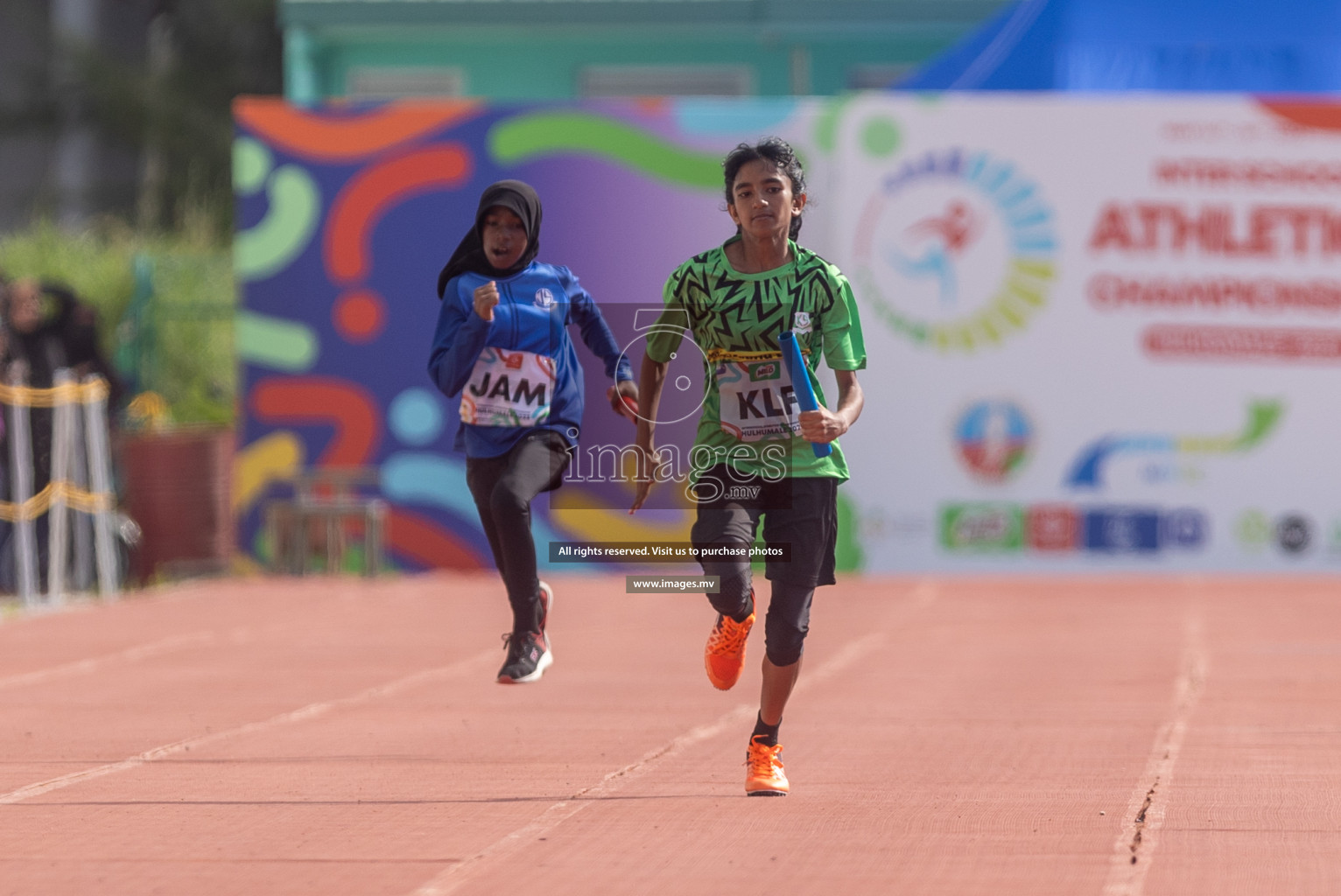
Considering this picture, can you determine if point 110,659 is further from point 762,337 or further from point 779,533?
point 762,337

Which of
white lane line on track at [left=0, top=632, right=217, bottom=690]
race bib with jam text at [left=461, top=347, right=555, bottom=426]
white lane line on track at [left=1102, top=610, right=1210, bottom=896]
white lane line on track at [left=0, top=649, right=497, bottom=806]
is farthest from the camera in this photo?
white lane line on track at [left=0, top=632, right=217, bottom=690]

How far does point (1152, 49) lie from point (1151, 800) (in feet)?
40.0

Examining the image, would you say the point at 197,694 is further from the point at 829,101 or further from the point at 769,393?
the point at 829,101

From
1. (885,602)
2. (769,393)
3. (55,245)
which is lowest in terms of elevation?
(885,602)

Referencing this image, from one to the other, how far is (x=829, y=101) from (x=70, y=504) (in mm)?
6695

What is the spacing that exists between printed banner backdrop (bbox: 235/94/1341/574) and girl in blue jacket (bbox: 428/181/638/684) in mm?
8346

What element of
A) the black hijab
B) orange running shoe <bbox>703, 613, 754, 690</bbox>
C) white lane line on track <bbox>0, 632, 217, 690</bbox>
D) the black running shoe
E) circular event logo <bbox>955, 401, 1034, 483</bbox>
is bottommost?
white lane line on track <bbox>0, 632, 217, 690</bbox>

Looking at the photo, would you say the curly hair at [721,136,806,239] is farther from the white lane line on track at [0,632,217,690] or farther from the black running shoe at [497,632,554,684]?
the white lane line on track at [0,632,217,690]

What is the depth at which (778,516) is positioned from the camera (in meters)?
6.83

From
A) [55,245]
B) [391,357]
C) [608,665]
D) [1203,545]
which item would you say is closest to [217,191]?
[55,245]

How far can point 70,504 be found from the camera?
15.1m

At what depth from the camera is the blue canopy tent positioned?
17797mm

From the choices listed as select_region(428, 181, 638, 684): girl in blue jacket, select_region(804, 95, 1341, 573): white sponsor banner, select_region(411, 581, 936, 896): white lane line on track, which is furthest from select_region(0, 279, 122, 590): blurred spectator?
select_region(428, 181, 638, 684): girl in blue jacket

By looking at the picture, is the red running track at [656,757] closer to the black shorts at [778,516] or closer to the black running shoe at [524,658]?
the black running shoe at [524,658]
